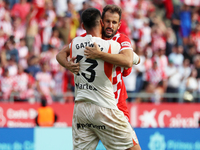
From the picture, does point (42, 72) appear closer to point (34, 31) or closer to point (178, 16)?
point (34, 31)

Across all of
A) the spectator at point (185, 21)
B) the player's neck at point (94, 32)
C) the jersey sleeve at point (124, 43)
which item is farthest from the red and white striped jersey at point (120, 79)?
the spectator at point (185, 21)

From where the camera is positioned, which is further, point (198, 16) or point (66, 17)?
point (198, 16)

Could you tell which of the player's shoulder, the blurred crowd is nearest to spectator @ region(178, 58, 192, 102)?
the blurred crowd

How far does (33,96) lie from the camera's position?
11.8m

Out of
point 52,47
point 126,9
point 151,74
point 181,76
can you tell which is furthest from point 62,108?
point 126,9

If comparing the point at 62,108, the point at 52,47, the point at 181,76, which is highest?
the point at 52,47

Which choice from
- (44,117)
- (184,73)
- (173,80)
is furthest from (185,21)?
(44,117)

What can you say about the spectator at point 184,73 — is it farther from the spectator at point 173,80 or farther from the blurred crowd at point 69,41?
the spectator at point 173,80

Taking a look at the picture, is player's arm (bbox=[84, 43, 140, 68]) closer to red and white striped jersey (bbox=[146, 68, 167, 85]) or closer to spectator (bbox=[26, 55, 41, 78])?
spectator (bbox=[26, 55, 41, 78])

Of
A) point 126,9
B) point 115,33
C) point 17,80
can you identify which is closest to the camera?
point 115,33

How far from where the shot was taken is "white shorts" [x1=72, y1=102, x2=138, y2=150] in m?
4.42

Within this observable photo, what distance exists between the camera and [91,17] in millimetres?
4375

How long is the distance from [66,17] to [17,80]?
133 inches

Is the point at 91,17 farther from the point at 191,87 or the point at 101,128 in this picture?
the point at 191,87
